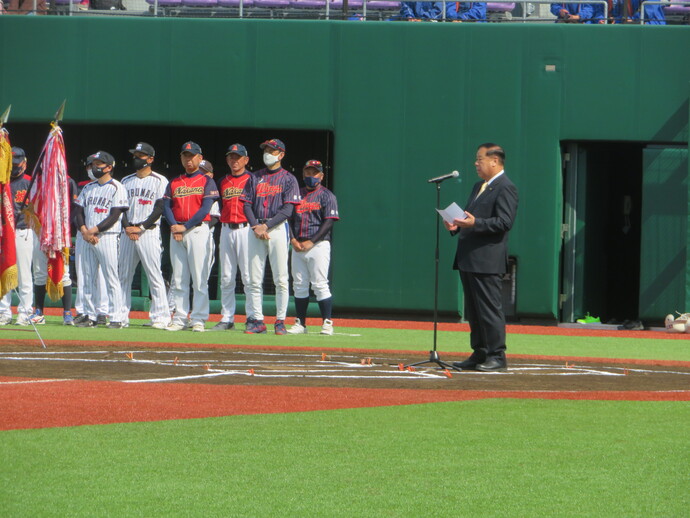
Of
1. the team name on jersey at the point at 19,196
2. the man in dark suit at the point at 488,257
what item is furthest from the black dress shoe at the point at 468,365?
the team name on jersey at the point at 19,196

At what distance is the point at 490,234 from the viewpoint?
34.0ft

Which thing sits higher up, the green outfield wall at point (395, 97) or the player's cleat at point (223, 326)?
the green outfield wall at point (395, 97)

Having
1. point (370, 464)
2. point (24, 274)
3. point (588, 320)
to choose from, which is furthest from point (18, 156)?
point (370, 464)

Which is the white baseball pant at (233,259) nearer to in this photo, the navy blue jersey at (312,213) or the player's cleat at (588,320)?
the navy blue jersey at (312,213)

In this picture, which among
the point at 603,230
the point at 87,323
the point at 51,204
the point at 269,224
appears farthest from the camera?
the point at 603,230

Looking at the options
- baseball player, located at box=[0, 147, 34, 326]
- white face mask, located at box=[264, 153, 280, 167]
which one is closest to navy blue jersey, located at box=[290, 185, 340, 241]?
white face mask, located at box=[264, 153, 280, 167]

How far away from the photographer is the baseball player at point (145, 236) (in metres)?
14.9

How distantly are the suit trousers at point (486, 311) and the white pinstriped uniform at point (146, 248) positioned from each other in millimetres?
5579

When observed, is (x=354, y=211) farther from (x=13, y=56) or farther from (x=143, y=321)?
(x=13, y=56)

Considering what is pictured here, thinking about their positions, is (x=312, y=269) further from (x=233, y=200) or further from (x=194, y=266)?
(x=194, y=266)

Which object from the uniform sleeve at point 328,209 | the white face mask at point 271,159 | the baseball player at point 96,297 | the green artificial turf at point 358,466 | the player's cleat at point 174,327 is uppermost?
the white face mask at point 271,159

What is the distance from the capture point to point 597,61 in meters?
18.4

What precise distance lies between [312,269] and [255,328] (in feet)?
3.33

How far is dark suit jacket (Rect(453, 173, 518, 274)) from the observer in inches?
405
